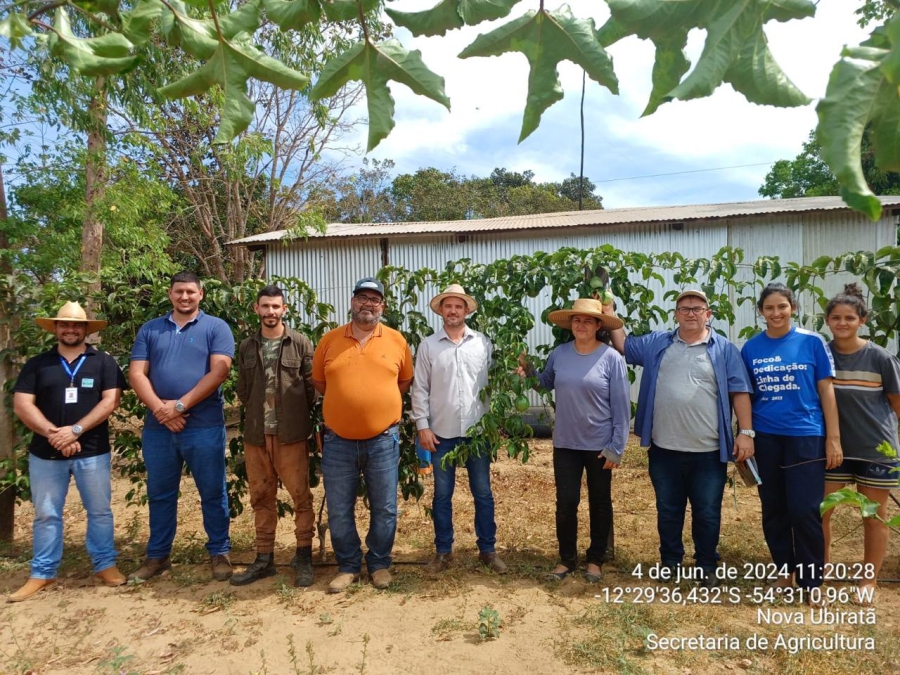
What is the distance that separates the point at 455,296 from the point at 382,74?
2.65m

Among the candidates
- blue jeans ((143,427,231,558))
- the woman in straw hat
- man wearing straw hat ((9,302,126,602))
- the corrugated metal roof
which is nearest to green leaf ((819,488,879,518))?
the woman in straw hat

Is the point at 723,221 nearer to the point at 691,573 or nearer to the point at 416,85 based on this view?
the point at 691,573

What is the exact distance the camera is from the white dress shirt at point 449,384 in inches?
143

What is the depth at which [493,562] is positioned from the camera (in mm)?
3793

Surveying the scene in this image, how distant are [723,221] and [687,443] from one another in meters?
5.53

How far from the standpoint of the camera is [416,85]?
3.48ft

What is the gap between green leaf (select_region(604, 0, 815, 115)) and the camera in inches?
34.6

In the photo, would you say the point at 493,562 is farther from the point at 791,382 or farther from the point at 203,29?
the point at 203,29

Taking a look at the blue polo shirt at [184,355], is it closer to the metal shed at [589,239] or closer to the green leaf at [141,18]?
the green leaf at [141,18]

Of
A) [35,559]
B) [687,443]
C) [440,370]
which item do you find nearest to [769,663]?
[687,443]

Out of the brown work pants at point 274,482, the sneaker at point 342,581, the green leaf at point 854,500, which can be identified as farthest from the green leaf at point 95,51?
the sneaker at point 342,581

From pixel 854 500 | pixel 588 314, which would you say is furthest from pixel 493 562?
pixel 854 500

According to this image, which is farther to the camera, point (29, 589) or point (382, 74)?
point (29, 589)

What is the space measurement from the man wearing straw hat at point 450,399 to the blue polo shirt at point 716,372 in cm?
94
